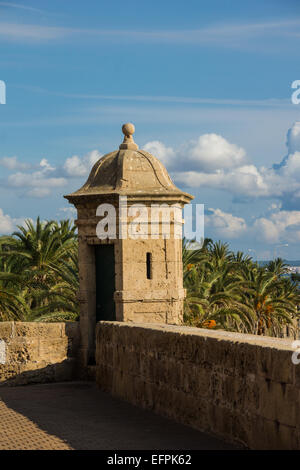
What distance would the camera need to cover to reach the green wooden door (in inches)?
407

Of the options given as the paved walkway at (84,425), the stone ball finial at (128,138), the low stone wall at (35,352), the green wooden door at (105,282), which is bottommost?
the paved walkway at (84,425)

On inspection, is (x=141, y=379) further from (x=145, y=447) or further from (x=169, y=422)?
(x=145, y=447)

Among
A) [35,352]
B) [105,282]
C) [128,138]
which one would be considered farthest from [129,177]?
[35,352]

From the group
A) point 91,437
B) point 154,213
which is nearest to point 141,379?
point 91,437

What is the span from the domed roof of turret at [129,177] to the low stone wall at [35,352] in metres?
2.01

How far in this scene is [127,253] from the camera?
32.6 feet

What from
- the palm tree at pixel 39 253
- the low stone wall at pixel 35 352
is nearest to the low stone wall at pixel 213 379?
the low stone wall at pixel 35 352

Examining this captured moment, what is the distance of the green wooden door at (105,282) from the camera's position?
33.9 feet

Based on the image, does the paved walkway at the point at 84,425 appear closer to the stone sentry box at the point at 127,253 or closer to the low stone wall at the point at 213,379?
the low stone wall at the point at 213,379

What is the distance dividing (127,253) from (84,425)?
3.30 metres

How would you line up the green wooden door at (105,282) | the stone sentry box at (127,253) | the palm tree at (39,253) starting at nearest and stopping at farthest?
the stone sentry box at (127,253) → the green wooden door at (105,282) → the palm tree at (39,253)

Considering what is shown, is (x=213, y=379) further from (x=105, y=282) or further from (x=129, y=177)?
(x=129, y=177)

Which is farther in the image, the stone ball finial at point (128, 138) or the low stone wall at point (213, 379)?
the stone ball finial at point (128, 138)
